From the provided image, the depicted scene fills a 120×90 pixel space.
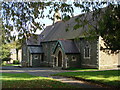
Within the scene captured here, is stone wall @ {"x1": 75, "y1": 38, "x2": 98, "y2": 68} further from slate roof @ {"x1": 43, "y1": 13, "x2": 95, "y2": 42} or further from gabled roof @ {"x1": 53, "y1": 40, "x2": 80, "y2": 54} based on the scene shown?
slate roof @ {"x1": 43, "y1": 13, "x2": 95, "y2": 42}

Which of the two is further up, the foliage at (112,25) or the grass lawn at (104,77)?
the foliage at (112,25)

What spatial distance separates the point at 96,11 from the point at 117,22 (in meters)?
1.54

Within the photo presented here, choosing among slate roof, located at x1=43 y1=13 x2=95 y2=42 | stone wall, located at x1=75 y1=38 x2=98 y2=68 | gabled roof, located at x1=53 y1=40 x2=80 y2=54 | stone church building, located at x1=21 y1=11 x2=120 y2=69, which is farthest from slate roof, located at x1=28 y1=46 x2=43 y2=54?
stone wall, located at x1=75 y1=38 x2=98 y2=68

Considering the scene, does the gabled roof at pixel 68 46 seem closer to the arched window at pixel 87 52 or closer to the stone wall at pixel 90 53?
the stone wall at pixel 90 53

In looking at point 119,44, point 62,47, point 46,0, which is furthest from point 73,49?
point 46,0

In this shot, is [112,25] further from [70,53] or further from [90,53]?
[70,53]

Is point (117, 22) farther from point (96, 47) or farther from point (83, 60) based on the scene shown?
point (83, 60)

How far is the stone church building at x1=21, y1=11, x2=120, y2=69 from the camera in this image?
93.0 feet

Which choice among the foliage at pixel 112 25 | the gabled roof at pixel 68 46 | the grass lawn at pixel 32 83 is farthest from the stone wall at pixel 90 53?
the foliage at pixel 112 25

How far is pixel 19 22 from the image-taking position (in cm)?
822

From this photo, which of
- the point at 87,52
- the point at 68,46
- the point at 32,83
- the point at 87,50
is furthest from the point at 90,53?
the point at 32,83

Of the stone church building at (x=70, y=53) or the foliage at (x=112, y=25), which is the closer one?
the foliage at (x=112, y=25)

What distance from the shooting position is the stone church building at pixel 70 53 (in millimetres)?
28344

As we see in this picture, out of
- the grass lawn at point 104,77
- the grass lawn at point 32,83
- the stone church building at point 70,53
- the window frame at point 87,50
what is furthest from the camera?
the window frame at point 87,50
